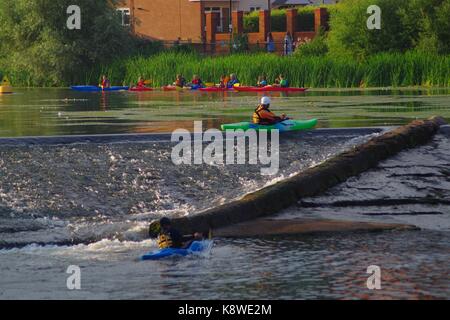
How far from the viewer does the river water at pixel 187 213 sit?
1427cm

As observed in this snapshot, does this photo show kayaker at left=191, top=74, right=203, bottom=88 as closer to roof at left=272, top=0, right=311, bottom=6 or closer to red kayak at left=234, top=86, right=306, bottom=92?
red kayak at left=234, top=86, right=306, bottom=92

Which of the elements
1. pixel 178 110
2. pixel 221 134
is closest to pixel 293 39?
pixel 178 110

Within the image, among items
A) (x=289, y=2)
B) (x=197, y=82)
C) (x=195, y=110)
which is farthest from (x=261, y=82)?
(x=289, y=2)

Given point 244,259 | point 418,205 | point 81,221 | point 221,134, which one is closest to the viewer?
point 244,259

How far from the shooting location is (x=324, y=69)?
54812 mm

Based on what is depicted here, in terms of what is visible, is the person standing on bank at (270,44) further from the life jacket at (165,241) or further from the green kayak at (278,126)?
the life jacket at (165,241)

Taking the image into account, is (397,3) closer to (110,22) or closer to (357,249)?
(110,22)

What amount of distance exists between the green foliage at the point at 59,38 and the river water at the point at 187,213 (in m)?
35.9

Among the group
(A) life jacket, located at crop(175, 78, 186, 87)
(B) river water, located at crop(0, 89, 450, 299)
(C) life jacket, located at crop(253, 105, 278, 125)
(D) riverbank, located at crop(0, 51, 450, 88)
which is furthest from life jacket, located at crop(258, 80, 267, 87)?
(C) life jacket, located at crop(253, 105, 278, 125)

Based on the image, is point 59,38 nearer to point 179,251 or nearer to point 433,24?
point 433,24

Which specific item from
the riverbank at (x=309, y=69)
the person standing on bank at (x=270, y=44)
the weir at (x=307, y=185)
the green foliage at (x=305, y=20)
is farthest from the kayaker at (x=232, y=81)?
the weir at (x=307, y=185)

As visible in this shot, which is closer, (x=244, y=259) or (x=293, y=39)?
(x=244, y=259)

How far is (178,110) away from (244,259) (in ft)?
72.4

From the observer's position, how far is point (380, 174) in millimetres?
21719
